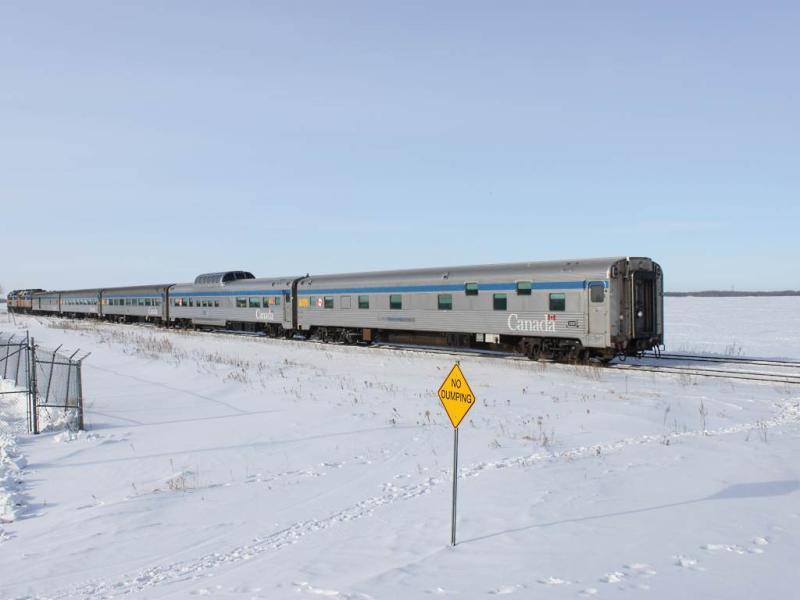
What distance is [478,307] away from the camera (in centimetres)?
2286

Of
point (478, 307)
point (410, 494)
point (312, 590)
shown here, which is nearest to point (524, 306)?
point (478, 307)

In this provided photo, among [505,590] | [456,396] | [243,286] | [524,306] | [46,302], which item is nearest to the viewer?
[505,590]

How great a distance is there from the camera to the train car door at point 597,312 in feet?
62.5

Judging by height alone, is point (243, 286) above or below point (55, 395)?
above

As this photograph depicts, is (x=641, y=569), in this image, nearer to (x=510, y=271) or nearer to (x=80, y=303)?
(x=510, y=271)

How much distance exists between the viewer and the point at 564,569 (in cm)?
562

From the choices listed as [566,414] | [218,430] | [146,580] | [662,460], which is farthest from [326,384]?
[146,580]

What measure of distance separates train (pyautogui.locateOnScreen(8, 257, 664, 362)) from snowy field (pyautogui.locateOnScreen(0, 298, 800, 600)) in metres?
2.62

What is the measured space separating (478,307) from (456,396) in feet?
52.6

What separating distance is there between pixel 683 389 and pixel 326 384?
9.59 m

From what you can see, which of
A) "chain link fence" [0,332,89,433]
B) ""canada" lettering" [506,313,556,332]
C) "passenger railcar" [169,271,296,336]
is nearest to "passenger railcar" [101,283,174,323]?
"passenger railcar" [169,271,296,336]

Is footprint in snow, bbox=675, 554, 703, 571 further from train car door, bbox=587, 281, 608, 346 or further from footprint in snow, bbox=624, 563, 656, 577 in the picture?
train car door, bbox=587, 281, 608, 346

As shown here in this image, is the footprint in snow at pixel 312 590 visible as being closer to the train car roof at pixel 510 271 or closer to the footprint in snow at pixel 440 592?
the footprint in snow at pixel 440 592

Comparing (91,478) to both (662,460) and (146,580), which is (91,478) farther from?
(662,460)
